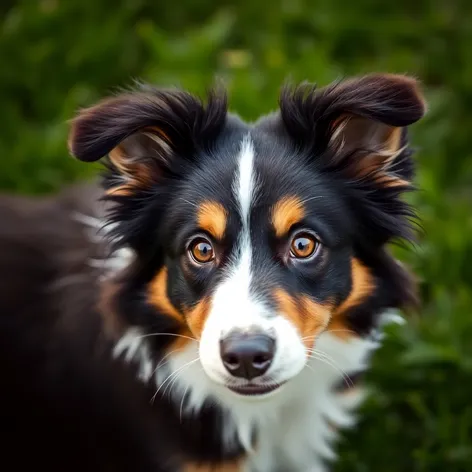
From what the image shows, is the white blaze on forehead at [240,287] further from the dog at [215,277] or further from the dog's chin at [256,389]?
the dog's chin at [256,389]

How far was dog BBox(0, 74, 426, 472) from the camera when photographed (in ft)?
10.5

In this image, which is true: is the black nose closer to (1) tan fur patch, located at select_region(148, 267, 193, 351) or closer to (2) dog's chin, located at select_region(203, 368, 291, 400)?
(2) dog's chin, located at select_region(203, 368, 291, 400)

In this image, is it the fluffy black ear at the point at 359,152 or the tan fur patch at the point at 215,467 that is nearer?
the fluffy black ear at the point at 359,152

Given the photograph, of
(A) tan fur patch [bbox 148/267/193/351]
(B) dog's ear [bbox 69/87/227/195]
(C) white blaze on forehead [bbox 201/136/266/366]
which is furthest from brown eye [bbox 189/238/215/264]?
(B) dog's ear [bbox 69/87/227/195]

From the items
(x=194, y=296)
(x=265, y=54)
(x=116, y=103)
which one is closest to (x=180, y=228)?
(x=194, y=296)

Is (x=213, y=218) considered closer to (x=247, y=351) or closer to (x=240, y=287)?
(x=240, y=287)

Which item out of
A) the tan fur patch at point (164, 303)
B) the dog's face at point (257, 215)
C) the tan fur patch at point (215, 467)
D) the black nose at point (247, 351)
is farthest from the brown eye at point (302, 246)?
the tan fur patch at point (215, 467)

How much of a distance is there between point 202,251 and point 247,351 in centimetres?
51

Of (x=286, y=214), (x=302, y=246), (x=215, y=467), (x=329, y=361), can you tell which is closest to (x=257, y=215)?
(x=286, y=214)

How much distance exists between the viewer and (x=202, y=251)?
3348mm

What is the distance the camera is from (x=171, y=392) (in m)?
3.77

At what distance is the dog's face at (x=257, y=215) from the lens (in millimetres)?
3127

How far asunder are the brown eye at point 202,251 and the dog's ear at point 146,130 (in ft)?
1.15

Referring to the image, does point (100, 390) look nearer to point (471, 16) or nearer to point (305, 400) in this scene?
point (305, 400)
